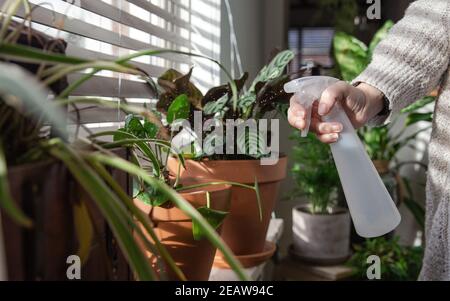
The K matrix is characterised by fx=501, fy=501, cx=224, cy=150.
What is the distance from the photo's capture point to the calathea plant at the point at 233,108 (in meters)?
0.81

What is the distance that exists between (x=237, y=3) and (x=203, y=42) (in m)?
0.23

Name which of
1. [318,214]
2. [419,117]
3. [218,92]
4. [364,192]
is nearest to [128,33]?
[218,92]

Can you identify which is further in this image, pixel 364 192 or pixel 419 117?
pixel 419 117

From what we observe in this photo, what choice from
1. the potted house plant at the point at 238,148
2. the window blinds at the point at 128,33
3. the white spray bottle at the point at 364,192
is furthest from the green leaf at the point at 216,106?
the white spray bottle at the point at 364,192

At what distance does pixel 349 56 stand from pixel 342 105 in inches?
43.2

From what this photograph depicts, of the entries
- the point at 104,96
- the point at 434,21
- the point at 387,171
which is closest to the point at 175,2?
the point at 104,96

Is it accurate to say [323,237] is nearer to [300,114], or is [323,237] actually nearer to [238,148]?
[238,148]

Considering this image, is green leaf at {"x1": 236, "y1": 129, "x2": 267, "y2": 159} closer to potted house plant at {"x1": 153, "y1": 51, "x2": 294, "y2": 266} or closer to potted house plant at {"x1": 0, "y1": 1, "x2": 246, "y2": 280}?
potted house plant at {"x1": 153, "y1": 51, "x2": 294, "y2": 266}

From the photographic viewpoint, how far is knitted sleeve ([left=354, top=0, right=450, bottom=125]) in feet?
2.60

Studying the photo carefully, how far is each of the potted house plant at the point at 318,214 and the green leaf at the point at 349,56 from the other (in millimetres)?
298

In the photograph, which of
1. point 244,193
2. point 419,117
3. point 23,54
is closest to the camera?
point 23,54

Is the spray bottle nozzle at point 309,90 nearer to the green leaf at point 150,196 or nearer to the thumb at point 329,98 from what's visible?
the thumb at point 329,98

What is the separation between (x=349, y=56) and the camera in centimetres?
A: 173

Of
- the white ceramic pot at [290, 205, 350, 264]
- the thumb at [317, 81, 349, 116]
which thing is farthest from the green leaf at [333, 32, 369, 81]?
the thumb at [317, 81, 349, 116]
